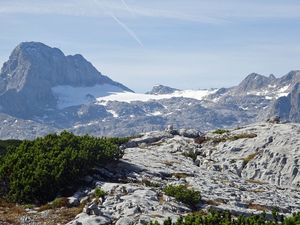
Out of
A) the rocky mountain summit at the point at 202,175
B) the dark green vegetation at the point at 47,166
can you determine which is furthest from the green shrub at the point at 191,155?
the dark green vegetation at the point at 47,166

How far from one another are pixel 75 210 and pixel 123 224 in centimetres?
479

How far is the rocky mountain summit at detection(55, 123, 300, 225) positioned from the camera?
28589 mm

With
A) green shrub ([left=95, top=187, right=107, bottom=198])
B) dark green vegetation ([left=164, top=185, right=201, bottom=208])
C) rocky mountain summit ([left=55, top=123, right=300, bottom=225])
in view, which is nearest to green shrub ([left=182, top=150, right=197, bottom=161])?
rocky mountain summit ([left=55, top=123, right=300, bottom=225])

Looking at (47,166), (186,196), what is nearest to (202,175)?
(186,196)

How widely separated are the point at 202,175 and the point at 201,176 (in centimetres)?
80

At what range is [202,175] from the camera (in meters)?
42.6

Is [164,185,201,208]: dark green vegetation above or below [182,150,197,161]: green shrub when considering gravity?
below

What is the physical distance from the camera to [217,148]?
5825 centimetres

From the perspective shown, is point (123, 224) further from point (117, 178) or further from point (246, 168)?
point (246, 168)

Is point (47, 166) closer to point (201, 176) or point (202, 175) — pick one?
point (201, 176)

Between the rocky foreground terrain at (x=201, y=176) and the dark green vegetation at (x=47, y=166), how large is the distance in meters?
1.16

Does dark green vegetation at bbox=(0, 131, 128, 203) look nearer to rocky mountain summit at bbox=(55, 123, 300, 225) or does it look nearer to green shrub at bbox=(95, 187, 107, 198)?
rocky mountain summit at bbox=(55, 123, 300, 225)

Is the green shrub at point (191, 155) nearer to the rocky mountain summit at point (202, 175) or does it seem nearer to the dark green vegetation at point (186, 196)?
the rocky mountain summit at point (202, 175)

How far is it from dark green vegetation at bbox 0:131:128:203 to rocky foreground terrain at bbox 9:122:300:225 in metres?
1.16
